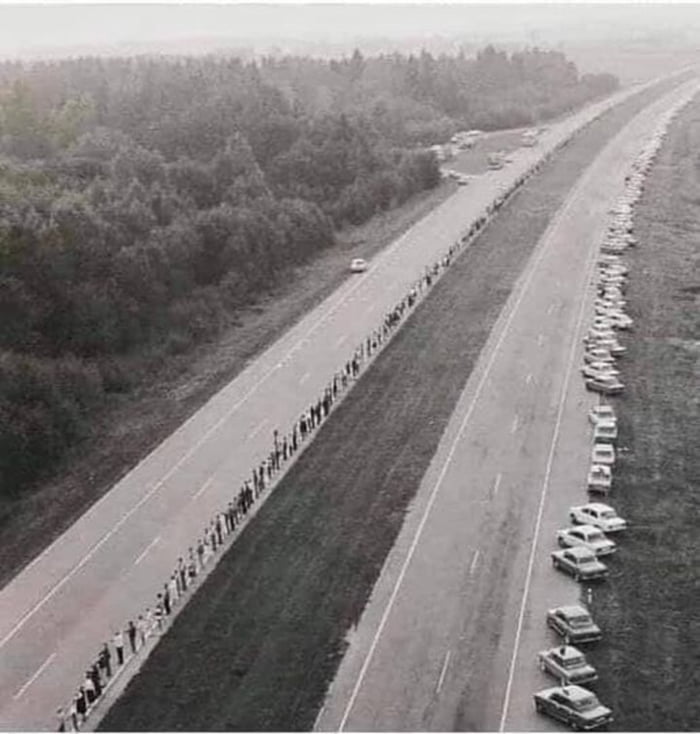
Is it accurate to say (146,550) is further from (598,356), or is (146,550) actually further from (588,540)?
(598,356)

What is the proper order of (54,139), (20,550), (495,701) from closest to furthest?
(495,701), (20,550), (54,139)

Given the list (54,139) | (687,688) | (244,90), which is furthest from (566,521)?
(244,90)

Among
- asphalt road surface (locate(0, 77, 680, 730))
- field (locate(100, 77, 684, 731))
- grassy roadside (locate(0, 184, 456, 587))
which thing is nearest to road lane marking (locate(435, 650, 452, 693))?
field (locate(100, 77, 684, 731))

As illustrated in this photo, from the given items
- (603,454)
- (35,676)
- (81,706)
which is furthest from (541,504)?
(35,676)

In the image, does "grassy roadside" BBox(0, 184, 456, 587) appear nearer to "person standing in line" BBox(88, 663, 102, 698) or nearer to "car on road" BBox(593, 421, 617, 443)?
"person standing in line" BBox(88, 663, 102, 698)

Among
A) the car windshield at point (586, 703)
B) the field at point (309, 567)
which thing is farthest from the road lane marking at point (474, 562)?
the car windshield at point (586, 703)

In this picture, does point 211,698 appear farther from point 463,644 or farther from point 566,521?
point 566,521
